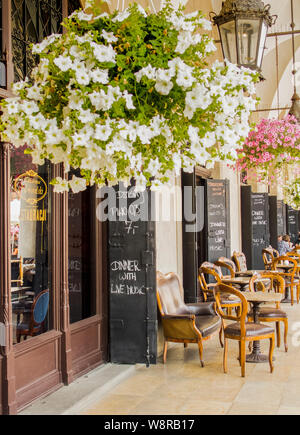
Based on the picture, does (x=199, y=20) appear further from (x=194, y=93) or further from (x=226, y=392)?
(x=226, y=392)

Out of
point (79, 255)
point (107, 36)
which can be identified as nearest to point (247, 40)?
point (107, 36)

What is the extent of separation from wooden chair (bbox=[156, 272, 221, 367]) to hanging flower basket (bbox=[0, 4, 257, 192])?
11.0ft

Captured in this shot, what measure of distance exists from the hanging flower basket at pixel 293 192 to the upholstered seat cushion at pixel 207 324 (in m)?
7.47

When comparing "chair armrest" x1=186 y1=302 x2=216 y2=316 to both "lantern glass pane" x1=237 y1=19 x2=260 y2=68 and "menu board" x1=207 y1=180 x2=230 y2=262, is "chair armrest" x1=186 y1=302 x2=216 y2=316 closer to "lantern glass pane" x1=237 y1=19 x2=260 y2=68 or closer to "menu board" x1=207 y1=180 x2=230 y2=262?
"menu board" x1=207 y1=180 x2=230 y2=262

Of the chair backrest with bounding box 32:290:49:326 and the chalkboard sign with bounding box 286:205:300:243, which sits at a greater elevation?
the chalkboard sign with bounding box 286:205:300:243

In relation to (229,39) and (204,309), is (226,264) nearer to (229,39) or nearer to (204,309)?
(204,309)

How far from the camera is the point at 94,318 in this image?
541 cm

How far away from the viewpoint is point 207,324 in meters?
5.70

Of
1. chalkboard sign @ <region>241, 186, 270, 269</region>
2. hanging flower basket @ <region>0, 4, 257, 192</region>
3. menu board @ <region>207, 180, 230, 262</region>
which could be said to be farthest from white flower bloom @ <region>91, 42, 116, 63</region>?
chalkboard sign @ <region>241, 186, 270, 269</region>

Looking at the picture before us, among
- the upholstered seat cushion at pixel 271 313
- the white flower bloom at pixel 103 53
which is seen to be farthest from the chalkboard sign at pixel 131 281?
the white flower bloom at pixel 103 53

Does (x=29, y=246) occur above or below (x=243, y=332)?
above

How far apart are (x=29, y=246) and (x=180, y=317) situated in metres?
1.91

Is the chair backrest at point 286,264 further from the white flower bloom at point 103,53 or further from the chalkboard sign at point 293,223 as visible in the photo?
the chalkboard sign at point 293,223

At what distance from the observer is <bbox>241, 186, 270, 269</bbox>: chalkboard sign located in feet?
38.7
